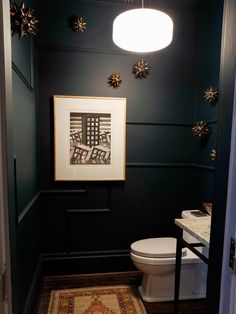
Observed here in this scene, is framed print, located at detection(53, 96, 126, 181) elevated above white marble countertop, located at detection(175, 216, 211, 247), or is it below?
above

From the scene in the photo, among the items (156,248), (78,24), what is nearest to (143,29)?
(78,24)

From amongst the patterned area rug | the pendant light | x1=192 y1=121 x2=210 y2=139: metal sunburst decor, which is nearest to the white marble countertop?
the patterned area rug

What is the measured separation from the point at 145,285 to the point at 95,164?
1.26 m

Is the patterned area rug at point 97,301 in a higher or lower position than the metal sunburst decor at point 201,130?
lower

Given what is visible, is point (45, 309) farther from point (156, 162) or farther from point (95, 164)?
point (156, 162)

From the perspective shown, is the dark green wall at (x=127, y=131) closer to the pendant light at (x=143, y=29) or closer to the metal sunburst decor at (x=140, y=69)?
the metal sunburst decor at (x=140, y=69)

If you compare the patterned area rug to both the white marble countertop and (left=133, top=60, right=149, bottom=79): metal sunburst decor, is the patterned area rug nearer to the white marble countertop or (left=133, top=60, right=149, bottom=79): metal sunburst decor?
the white marble countertop

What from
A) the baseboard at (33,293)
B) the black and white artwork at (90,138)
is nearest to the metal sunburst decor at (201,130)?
the black and white artwork at (90,138)

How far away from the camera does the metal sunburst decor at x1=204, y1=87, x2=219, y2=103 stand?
225 centimetres

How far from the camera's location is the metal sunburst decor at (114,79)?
7.82 feet

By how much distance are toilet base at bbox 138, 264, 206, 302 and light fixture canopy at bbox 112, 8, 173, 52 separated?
194 centimetres

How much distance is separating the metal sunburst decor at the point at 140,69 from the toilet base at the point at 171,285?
196 cm

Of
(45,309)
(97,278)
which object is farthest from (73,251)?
(45,309)

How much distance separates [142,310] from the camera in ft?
6.46
